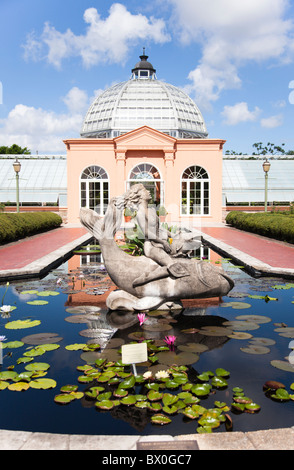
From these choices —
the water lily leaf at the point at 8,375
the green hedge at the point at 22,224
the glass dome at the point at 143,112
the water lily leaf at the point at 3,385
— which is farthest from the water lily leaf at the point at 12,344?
the glass dome at the point at 143,112

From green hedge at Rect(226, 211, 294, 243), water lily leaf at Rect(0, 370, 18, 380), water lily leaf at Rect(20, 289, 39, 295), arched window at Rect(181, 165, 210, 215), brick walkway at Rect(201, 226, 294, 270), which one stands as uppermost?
arched window at Rect(181, 165, 210, 215)

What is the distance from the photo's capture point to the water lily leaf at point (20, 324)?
462cm

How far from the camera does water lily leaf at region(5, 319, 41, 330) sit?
462 cm

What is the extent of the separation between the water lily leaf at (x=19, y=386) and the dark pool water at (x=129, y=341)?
43mm

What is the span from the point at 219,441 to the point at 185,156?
885 inches

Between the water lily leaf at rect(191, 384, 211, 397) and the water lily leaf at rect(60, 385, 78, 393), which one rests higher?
the water lily leaf at rect(191, 384, 211, 397)

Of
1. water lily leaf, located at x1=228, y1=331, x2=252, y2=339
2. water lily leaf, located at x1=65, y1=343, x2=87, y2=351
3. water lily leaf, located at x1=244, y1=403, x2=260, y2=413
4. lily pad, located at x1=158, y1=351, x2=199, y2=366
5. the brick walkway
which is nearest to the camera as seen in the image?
water lily leaf, located at x1=244, y1=403, x2=260, y2=413

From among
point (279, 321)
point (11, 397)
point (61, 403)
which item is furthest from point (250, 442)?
point (279, 321)

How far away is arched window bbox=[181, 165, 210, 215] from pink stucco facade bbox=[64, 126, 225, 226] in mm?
232

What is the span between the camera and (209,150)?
23.9 meters

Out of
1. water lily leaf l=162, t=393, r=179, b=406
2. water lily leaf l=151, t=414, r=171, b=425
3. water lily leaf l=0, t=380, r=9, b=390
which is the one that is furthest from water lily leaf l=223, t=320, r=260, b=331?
water lily leaf l=0, t=380, r=9, b=390

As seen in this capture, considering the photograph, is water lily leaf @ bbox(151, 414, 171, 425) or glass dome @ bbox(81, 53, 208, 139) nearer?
water lily leaf @ bbox(151, 414, 171, 425)

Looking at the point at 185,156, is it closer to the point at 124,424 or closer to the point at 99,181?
the point at 99,181

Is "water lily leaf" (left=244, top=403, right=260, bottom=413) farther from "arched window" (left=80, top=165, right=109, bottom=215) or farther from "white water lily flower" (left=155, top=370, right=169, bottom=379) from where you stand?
"arched window" (left=80, top=165, right=109, bottom=215)
